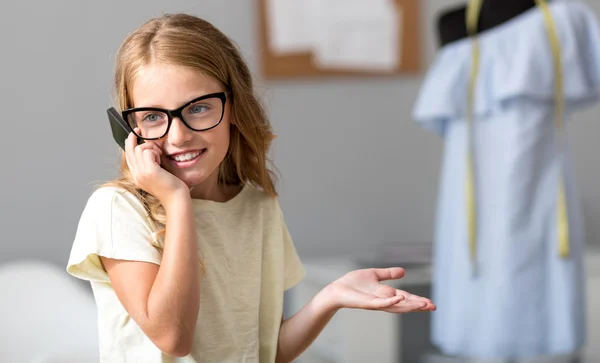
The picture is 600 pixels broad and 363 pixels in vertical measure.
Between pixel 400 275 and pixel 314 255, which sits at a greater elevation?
pixel 400 275

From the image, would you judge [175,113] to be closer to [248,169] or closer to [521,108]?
[248,169]

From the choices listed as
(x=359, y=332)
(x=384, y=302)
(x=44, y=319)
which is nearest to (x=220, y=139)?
(x=384, y=302)

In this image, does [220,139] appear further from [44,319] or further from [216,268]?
[44,319]

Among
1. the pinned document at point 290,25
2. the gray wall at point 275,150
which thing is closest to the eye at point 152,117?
the gray wall at point 275,150

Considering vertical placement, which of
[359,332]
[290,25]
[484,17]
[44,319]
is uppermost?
[290,25]

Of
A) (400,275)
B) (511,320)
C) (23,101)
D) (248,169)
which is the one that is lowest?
(511,320)

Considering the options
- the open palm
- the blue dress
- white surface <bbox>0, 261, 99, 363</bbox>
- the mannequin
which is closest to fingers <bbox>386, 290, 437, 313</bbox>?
the open palm

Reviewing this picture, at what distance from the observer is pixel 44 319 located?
5.63 feet

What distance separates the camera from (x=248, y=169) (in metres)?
1.01

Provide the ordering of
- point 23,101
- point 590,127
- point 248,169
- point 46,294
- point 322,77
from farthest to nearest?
point 590,127 → point 322,77 → point 23,101 → point 46,294 → point 248,169

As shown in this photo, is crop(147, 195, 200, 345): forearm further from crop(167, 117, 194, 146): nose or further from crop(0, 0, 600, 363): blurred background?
crop(0, 0, 600, 363): blurred background

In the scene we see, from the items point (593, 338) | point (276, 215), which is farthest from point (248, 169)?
point (593, 338)

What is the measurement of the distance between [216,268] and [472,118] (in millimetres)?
1249

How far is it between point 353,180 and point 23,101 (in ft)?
3.79
